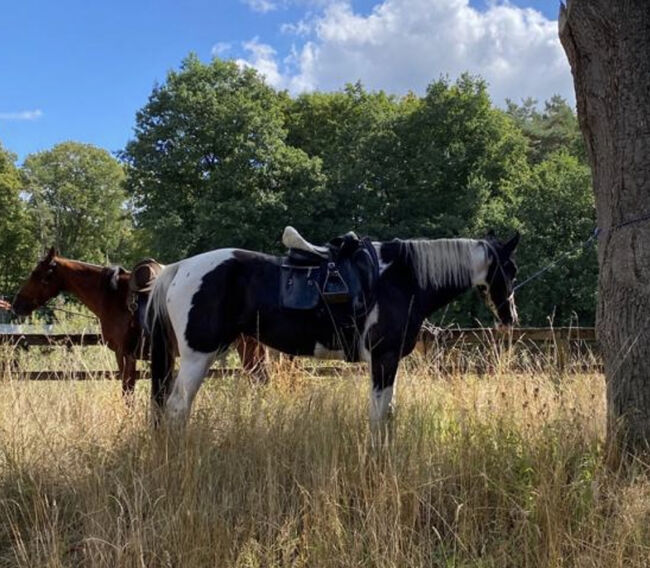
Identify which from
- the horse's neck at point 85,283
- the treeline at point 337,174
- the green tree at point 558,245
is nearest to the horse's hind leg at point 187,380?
the horse's neck at point 85,283

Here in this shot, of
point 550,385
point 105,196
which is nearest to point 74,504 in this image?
point 550,385

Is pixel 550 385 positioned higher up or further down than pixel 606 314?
further down

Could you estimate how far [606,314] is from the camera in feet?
10.9

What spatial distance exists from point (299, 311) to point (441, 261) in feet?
3.70

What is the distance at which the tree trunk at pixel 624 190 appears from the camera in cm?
312

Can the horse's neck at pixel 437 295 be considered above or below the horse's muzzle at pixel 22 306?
below

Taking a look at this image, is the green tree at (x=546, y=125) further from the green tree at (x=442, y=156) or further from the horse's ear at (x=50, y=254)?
the horse's ear at (x=50, y=254)

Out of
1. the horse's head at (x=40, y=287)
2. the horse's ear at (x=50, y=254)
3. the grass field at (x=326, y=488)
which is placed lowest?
the grass field at (x=326, y=488)

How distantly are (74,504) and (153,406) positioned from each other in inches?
42.3

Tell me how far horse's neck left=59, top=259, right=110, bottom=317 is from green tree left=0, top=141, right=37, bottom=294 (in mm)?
36258

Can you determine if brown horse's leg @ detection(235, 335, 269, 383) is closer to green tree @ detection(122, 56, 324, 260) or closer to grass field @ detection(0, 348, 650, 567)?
grass field @ detection(0, 348, 650, 567)

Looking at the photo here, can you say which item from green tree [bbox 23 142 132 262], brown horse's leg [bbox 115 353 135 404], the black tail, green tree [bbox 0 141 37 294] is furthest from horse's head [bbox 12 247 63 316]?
green tree [bbox 23 142 132 262]

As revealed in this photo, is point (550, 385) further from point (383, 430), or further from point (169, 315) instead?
point (169, 315)

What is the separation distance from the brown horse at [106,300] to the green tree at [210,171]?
17768mm
